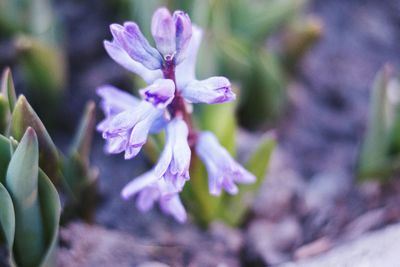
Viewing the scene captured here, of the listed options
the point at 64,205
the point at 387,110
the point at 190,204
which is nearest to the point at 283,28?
the point at 387,110

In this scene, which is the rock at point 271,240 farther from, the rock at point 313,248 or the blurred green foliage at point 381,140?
the blurred green foliage at point 381,140

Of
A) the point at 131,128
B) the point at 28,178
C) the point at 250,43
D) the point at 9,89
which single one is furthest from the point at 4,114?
the point at 250,43

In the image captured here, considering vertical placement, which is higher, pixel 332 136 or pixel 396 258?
pixel 396 258

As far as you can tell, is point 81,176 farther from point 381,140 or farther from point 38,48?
point 381,140

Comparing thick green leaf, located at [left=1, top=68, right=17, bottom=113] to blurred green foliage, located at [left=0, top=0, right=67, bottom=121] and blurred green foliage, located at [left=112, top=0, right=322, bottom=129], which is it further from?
blurred green foliage, located at [left=112, top=0, right=322, bottom=129]

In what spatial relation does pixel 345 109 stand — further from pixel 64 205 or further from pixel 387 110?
pixel 64 205

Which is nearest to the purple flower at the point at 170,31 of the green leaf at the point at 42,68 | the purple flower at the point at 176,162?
the purple flower at the point at 176,162
